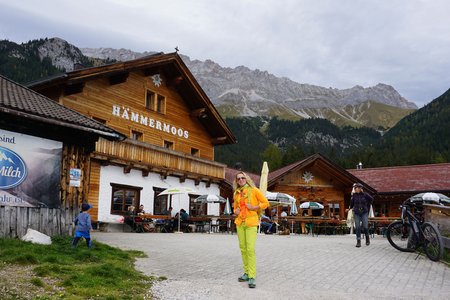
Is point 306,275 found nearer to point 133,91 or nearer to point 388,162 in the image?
point 133,91

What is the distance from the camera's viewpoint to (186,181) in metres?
26.6

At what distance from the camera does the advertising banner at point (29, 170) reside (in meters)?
11.0

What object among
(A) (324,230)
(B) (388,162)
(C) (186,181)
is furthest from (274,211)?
(B) (388,162)

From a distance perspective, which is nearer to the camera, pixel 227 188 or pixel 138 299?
pixel 138 299

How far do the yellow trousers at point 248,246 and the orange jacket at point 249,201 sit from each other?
91 mm

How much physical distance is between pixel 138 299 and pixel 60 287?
1154 millimetres

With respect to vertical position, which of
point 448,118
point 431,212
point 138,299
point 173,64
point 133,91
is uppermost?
point 448,118

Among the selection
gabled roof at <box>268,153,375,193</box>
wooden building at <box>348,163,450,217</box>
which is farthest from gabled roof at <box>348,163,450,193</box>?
gabled roof at <box>268,153,375,193</box>

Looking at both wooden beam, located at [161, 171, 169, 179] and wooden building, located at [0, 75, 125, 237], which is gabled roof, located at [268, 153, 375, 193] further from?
wooden building, located at [0, 75, 125, 237]

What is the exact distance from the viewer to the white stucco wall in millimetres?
21366

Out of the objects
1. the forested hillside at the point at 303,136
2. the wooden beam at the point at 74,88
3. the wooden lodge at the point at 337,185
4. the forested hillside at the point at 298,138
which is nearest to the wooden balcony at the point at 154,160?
the wooden beam at the point at 74,88

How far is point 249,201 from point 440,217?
250 inches

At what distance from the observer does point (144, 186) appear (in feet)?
78.0

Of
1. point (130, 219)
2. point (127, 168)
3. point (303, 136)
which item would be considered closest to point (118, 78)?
point (127, 168)
